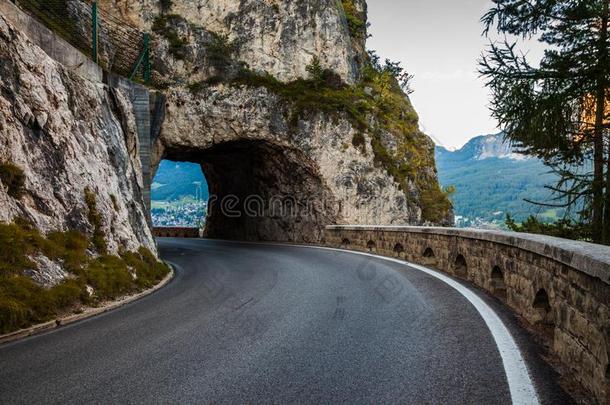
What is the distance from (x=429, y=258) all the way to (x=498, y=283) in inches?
193

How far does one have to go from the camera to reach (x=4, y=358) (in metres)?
4.57

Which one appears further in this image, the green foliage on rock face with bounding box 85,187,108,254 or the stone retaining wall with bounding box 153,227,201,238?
the stone retaining wall with bounding box 153,227,201,238

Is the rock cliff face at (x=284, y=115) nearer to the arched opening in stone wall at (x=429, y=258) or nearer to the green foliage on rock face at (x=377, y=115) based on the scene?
the green foliage on rock face at (x=377, y=115)

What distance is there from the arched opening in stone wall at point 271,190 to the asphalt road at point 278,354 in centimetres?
1881

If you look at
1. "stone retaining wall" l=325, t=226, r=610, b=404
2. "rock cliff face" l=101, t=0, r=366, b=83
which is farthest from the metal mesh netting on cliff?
"stone retaining wall" l=325, t=226, r=610, b=404

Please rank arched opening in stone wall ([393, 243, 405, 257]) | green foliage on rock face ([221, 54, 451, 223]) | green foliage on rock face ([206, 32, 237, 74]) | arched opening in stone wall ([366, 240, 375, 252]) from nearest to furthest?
arched opening in stone wall ([393, 243, 405, 257]) < arched opening in stone wall ([366, 240, 375, 252]) < green foliage on rock face ([206, 32, 237, 74]) < green foliage on rock face ([221, 54, 451, 223])

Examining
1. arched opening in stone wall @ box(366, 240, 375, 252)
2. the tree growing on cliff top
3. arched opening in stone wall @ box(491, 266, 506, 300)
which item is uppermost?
the tree growing on cliff top

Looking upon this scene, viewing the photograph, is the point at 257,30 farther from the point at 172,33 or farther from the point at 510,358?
the point at 510,358

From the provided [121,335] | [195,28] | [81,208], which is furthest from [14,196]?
[195,28]

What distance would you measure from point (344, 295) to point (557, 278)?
3.81m

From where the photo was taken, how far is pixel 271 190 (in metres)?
28.8

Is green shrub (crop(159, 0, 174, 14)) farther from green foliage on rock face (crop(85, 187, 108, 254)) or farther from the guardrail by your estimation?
green foliage on rock face (crop(85, 187, 108, 254))

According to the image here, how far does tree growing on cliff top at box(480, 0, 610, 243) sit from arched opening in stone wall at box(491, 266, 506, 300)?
5.37 metres

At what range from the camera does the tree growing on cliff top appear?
1152cm
